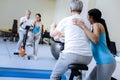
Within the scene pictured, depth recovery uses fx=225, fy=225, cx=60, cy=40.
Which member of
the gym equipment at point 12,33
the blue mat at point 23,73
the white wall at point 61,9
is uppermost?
the white wall at point 61,9

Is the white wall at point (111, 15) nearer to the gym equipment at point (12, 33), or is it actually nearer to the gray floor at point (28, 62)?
the gray floor at point (28, 62)

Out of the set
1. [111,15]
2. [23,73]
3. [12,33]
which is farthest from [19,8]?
[23,73]

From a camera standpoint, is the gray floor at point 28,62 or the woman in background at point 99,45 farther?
the gray floor at point 28,62

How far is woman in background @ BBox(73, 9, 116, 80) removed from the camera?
225 centimetres

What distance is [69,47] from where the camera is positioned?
2.26 m

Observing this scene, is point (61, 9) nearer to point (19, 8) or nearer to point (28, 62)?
point (19, 8)

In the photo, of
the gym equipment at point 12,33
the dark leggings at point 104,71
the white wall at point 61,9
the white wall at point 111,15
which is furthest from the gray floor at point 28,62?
the white wall at point 61,9

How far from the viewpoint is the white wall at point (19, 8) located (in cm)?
862

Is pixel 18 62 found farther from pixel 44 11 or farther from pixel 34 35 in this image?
pixel 44 11

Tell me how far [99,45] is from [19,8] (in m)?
7.15

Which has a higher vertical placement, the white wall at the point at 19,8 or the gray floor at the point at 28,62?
the white wall at the point at 19,8

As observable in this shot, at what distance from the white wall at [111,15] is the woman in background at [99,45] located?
318 centimetres

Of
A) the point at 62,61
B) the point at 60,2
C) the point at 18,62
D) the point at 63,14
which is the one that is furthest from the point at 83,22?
the point at 60,2

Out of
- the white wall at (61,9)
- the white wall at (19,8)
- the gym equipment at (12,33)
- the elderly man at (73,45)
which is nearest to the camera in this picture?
the elderly man at (73,45)
